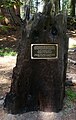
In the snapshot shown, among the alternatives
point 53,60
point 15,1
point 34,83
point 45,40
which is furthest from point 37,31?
point 15,1

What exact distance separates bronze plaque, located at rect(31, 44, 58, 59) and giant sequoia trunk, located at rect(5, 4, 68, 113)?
0.05 metres

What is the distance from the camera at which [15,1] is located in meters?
9.44

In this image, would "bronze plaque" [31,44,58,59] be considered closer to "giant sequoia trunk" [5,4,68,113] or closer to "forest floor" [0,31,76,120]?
"giant sequoia trunk" [5,4,68,113]

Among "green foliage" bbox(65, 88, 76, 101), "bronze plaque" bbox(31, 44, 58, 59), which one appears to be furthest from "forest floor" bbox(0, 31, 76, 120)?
"bronze plaque" bbox(31, 44, 58, 59)

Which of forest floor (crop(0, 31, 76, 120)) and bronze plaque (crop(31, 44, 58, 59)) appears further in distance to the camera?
forest floor (crop(0, 31, 76, 120))

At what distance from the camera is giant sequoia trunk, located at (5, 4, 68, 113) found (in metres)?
4.31

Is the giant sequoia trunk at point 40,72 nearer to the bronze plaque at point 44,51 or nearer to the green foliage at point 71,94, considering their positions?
the bronze plaque at point 44,51

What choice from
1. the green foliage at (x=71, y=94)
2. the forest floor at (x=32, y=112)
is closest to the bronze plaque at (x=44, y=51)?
the forest floor at (x=32, y=112)

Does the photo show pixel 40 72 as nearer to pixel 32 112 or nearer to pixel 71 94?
pixel 32 112

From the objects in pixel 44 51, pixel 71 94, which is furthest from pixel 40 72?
pixel 71 94

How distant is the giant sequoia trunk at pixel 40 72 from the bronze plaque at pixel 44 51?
5cm

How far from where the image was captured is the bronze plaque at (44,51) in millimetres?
4340

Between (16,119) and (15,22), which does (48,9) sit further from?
(15,22)

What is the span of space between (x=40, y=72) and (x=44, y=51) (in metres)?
0.39
